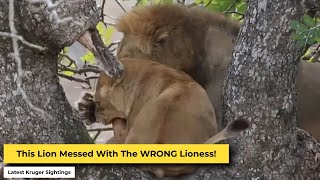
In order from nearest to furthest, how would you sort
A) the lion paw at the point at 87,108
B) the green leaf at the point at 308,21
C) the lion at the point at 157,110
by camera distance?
the green leaf at the point at 308,21, the lion at the point at 157,110, the lion paw at the point at 87,108

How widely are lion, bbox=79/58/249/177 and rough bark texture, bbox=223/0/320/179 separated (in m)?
0.08

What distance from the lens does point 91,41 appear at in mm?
1714

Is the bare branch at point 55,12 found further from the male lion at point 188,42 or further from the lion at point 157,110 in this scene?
the male lion at point 188,42

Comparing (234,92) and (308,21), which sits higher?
(308,21)

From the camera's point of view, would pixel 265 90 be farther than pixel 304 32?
Yes

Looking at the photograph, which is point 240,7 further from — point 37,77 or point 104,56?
point 37,77

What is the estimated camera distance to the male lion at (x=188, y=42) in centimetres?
245

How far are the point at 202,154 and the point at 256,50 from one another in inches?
12.4

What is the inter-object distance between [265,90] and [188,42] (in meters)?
0.67

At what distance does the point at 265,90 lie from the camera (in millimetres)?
1859

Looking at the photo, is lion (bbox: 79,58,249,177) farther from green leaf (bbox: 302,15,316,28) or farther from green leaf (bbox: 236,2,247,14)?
green leaf (bbox: 236,2,247,14)

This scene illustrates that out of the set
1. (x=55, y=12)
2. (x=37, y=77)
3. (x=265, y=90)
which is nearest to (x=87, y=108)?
(x=37, y=77)

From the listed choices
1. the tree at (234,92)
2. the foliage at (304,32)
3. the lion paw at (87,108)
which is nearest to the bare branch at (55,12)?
the tree at (234,92)

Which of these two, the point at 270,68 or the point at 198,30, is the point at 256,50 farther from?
the point at 198,30
